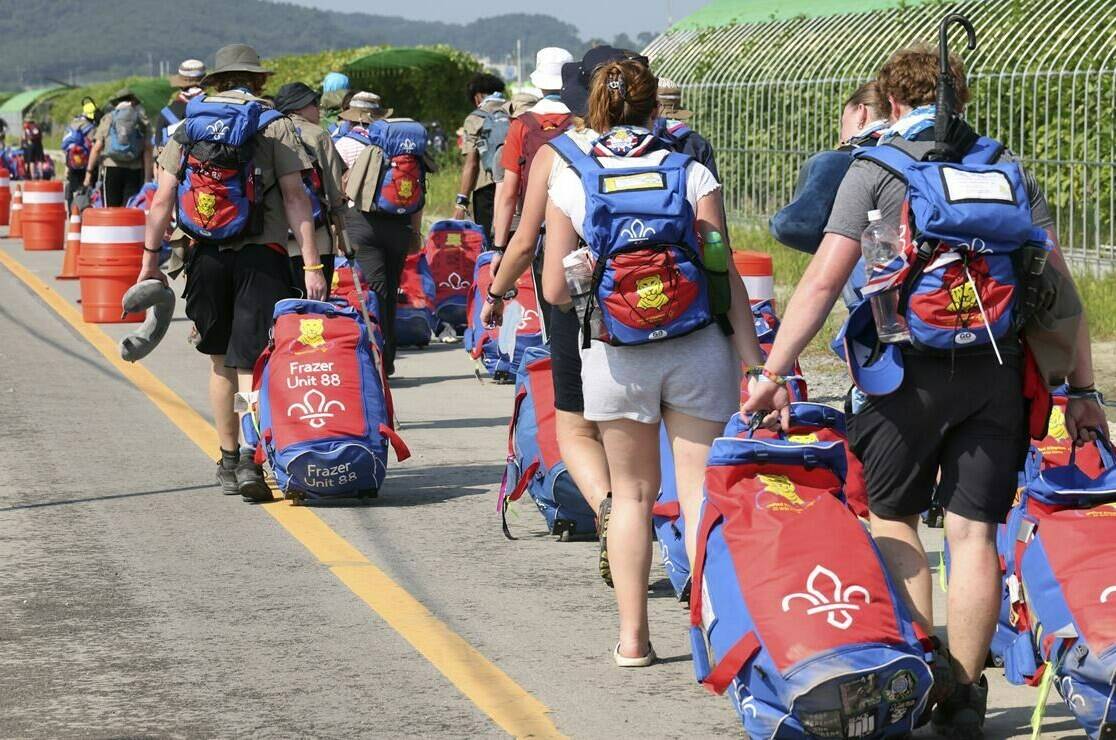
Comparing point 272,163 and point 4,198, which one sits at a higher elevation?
point 272,163

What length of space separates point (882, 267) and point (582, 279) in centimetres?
101

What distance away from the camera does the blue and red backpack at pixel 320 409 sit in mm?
8188

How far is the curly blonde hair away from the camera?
507 centimetres

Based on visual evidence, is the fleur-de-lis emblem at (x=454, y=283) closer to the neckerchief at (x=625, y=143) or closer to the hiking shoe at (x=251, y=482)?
the hiking shoe at (x=251, y=482)

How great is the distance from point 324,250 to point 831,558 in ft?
17.8

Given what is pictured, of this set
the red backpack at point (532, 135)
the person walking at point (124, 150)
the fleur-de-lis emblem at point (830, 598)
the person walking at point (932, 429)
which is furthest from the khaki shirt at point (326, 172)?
the person walking at point (124, 150)

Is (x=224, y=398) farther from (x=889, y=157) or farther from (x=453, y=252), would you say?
(x=453, y=252)

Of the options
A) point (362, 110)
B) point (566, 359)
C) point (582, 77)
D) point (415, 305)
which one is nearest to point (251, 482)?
point (566, 359)

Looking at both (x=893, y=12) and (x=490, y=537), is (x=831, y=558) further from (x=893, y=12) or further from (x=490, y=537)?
(x=893, y=12)

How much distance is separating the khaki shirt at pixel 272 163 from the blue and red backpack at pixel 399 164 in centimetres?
321

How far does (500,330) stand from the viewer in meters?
10.7

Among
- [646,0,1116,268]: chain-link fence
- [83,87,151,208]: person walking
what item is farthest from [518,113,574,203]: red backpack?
[83,87,151,208]: person walking

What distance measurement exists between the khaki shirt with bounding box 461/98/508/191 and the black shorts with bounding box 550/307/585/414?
7726mm

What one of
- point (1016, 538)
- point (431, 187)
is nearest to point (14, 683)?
point (1016, 538)
